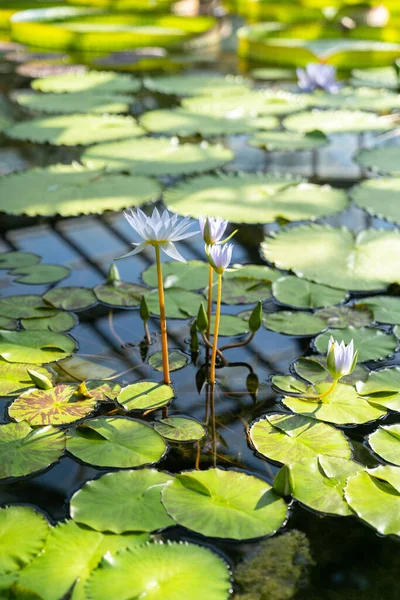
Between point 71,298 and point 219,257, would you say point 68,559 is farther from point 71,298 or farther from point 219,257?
point 71,298

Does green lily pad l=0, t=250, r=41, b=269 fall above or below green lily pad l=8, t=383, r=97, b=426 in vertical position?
above

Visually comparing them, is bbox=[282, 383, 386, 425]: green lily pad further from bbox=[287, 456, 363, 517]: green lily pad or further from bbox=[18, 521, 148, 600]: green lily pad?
bbox=[18, 521, 148, 600]: green lily pad

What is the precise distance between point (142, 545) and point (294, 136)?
2.69 meters

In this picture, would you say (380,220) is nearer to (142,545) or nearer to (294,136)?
(294,136)

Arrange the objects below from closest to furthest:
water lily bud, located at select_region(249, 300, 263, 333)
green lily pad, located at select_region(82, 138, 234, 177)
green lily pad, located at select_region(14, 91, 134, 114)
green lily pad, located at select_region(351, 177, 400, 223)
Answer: water lily bud, located at select_region(249, 300, 263, 333), green lily pad, located at select_region(351, 177, 400, 223), green lily pad, located at select_region(82, 138, 234, 177), green lily pad, located at select_region(14, 91, 134, 114)

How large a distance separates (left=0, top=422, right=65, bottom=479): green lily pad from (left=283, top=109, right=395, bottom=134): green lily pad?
2558 millimetres

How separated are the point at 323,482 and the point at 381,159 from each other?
2.17 meters

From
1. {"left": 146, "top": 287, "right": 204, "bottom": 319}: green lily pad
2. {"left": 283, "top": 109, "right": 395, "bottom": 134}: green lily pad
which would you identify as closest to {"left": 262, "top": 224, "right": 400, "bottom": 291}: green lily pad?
{"left": 146, "top": 287, "right": 204, "bottom": 319}: green lily pad

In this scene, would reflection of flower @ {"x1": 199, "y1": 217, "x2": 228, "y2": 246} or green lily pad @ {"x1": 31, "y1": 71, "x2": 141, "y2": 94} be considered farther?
green lily pad @ {"x1": 31, "y1": 71, "x2": 141, "y2": 94}

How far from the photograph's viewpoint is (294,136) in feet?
11.3

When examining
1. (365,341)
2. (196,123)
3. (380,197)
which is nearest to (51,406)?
(365,341)

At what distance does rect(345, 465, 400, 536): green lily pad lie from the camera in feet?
4.12

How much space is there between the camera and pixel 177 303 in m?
2.04

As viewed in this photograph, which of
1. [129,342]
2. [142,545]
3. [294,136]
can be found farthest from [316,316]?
[294,136]
